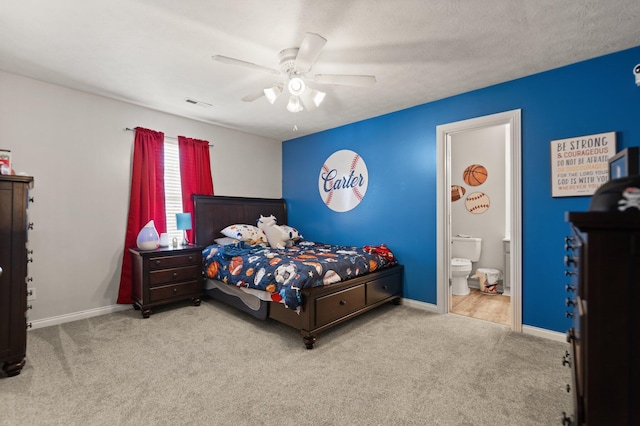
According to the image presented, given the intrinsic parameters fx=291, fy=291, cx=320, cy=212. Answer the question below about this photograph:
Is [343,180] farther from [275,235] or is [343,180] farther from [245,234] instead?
[245,234]

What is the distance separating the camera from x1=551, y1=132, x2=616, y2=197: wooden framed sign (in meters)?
2.40

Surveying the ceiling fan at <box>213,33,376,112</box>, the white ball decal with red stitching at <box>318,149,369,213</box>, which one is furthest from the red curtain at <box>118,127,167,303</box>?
the white ball decal with red stitching at <box>318,149,369,213</box>

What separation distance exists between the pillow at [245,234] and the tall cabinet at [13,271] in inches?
86.5

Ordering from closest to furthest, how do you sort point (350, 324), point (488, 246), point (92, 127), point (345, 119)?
point (350, 324) < point (92, 127) < point (345, 119) < point (488, 246)

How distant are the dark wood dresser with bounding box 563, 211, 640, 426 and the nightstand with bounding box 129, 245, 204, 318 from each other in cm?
358

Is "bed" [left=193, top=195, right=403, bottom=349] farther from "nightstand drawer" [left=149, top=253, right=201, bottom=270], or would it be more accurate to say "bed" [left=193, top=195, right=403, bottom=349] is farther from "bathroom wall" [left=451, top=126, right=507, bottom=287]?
"bathroom wall" [left=451, top=126, right=507, bottom=287]

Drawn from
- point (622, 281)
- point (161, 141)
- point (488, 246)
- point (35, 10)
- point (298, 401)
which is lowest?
point (298, 401)

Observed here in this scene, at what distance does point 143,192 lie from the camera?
3.57 m

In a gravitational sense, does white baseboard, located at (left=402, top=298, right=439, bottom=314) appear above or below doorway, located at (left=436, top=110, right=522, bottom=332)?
below

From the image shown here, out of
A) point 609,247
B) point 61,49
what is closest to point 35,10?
point 61,49

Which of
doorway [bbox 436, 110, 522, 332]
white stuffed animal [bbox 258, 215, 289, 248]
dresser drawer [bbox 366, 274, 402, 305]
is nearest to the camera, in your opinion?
doorway [bbox 436, 110, 522, 332]

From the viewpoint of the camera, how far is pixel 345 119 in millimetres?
4086

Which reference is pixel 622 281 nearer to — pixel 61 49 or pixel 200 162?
pixel 61 49

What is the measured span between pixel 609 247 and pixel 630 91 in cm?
263
